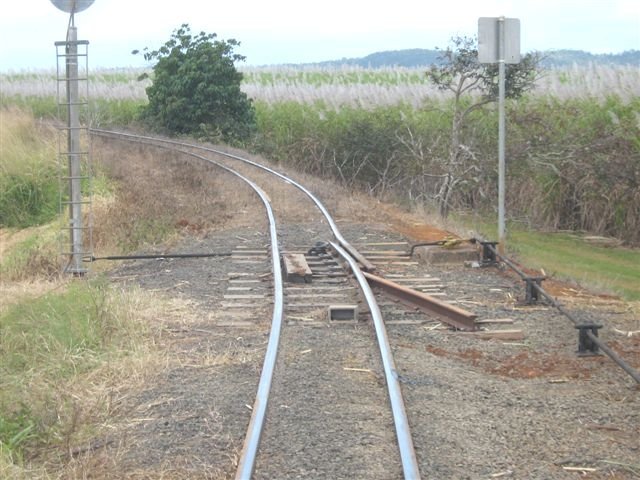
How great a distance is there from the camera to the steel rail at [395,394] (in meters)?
5.25

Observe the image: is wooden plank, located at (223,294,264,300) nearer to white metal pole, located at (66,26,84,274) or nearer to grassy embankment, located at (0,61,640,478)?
grassy embankment, located at (0,61,640,478)

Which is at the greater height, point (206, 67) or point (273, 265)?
point (206, 67)

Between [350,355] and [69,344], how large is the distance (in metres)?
2.33

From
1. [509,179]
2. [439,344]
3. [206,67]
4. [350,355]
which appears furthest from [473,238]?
[206,67]

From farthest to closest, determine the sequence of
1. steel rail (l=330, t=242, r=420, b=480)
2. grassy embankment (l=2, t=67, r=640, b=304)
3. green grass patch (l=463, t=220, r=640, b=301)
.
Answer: grassy embankment (l=2, t=67, r=640, b=304) < green grass patch (l=463, t=220, r=640, b=301) < steel rail (l=330, t=242, r=420, b=480)

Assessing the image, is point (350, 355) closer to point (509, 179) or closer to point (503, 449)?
point (503, 449)

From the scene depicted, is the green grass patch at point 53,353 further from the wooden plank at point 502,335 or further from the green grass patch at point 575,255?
the green grass patch at point 575,255

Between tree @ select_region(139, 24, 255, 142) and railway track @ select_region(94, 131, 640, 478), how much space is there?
21.9 metres

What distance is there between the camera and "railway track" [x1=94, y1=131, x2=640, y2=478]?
214 inches

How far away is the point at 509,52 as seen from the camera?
12.3 meters

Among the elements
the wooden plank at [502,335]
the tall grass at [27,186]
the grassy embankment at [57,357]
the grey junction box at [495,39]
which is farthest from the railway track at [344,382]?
the tall grass at [27,186]

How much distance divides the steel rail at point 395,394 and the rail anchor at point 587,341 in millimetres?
1492

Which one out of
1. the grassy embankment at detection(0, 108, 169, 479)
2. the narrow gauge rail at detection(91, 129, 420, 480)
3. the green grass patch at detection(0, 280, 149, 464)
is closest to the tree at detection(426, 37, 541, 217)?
the narrow gauge rail at detection(91, 129, 420, 480)

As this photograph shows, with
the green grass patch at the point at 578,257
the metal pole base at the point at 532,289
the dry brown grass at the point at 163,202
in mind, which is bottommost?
the green grass patch at the point at 578,257
